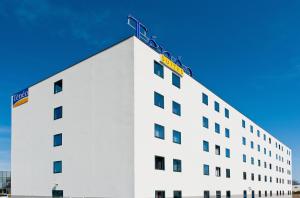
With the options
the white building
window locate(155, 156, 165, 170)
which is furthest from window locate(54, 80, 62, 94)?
window locate(155, 156, 165, 170)

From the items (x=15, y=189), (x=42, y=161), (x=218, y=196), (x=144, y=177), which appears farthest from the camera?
(x=218, y=196)

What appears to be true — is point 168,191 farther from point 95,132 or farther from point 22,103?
point 22,103

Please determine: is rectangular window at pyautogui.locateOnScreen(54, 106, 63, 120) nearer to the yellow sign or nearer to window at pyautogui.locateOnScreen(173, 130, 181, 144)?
the yellow sign

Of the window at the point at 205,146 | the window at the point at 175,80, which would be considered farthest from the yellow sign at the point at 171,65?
the window at the point at 205,146

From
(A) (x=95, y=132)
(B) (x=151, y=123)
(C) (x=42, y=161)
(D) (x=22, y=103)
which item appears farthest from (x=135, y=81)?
(D) (x=22, y=103)

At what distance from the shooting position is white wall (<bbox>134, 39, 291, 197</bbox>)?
27.1 metres

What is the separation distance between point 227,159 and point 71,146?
25.3 meters

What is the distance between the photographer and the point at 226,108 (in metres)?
50.3

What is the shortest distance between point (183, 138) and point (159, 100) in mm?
5953

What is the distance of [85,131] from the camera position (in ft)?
100

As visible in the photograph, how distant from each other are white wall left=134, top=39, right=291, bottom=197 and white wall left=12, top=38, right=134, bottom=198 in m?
1.15

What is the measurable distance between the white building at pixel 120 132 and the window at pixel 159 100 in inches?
4.0

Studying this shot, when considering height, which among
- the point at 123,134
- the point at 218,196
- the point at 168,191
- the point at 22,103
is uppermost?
the point at 22,103

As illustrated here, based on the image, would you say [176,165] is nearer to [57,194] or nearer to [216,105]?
[57,194]
